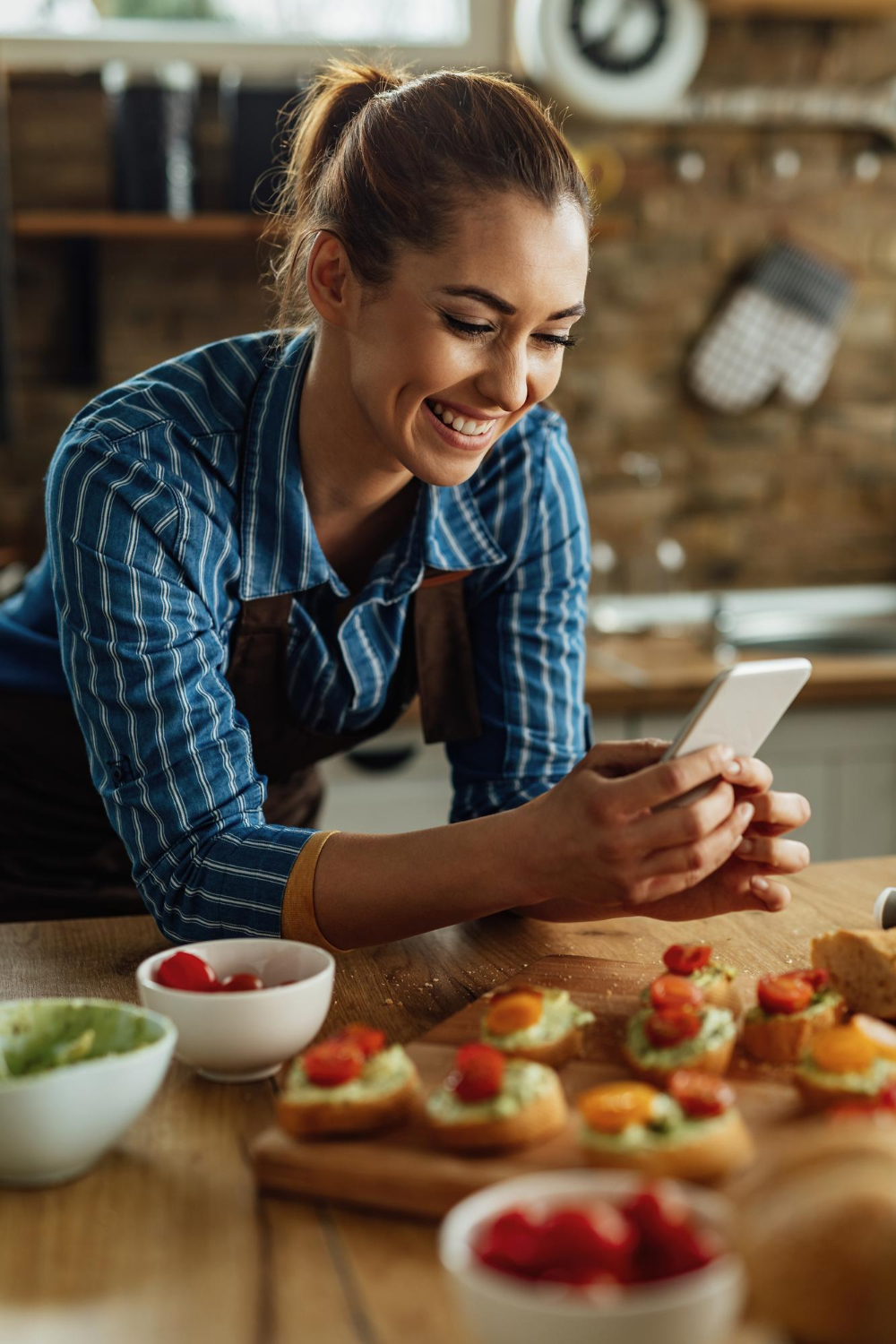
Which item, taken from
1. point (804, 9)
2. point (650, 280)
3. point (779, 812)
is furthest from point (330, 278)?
point (804, 9)

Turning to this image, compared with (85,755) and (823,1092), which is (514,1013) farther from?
(85,755)

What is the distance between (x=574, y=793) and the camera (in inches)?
43.9

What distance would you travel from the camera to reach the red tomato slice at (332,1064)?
83 cm

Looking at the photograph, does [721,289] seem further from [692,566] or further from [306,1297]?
[306,1297]

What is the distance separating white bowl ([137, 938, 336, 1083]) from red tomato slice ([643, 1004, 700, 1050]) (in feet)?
0.73

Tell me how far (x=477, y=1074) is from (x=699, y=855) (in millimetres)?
363

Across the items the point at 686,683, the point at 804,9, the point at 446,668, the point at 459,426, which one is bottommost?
the point at 686,683

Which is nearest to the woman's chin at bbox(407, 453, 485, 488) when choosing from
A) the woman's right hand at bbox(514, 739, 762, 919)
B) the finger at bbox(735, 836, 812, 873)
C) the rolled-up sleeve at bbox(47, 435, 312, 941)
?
the rolled-up sleeve at bbox(47, 435, 312, 941)

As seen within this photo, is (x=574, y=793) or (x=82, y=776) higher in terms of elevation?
(x=574, y=793)

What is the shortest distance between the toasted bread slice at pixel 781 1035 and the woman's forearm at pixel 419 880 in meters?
0.26

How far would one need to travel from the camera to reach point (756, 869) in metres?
1.24

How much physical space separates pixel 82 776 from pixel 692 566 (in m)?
2.13

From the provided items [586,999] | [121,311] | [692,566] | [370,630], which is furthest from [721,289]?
[586,999]

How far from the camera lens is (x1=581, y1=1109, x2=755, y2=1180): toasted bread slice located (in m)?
0.73
